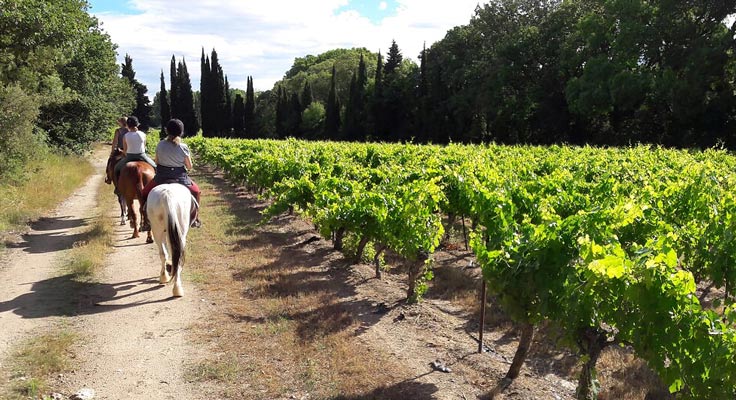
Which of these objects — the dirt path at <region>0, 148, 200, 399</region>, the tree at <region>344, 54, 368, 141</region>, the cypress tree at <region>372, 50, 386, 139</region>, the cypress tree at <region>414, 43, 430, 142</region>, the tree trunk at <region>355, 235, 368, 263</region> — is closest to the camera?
the dirt path at <region>0, 148, 200, 399</region>

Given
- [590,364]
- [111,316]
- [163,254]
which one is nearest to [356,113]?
[163,254]

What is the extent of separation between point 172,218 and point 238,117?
77265mm

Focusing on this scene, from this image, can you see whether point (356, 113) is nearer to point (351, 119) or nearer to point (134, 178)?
point (351, 119)

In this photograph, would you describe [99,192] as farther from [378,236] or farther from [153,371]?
[153,371]

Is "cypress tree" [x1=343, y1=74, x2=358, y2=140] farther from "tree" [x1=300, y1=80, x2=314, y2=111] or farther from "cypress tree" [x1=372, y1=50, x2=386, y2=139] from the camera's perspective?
"tree" [x1=300, y1=80, x2=314, y2=111]

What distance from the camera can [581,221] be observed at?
475 cm

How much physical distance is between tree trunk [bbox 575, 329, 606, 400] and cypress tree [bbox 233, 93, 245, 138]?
80.1 meters

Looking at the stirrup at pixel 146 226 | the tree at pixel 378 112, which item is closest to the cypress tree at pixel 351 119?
the tree at pixel 378 112

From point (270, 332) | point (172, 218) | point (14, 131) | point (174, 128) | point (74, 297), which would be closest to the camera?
point (270, 332)

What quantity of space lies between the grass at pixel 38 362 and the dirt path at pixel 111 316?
0.12 m

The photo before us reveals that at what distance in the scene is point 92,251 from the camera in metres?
9.32

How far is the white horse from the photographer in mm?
7059

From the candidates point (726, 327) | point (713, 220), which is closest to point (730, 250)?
point (713, 220)

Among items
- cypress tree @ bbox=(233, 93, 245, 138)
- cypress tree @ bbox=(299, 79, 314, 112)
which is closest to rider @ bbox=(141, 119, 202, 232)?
cypress tree @ bbox=(299, 79, 314, 112)
